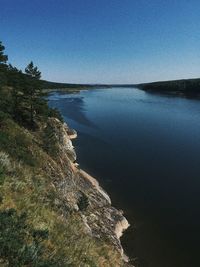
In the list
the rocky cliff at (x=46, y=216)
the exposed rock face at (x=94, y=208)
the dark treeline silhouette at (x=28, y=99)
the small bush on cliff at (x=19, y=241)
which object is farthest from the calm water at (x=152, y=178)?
the small bush on cliff at (x=19, y=241)

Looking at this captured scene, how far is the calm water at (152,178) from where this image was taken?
25.4 meters

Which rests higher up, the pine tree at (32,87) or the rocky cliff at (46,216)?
the pine tree at (32,87)

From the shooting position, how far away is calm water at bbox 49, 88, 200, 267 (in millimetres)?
25422

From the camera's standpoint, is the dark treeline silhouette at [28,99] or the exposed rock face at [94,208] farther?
the dark treeline silhouette at [28,99]

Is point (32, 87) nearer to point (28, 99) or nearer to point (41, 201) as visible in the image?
point (28, 99)

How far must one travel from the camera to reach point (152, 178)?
39.2 meters

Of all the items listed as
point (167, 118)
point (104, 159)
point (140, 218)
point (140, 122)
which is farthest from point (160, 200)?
point (167, 118)

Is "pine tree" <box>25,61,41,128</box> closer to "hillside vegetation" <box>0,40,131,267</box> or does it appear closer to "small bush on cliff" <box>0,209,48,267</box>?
"hillside vegetation" <box>0,40,131,267</box>

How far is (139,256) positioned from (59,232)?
15.0 metres

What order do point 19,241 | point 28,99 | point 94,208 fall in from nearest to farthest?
point 19,241 → point 94,208 → point 28,99

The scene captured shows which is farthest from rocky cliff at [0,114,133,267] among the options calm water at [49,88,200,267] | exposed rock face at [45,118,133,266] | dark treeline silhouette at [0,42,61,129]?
dark treeline silhouette at [0,42,61,129]

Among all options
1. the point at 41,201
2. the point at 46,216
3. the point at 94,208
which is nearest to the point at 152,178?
the point at 94,208

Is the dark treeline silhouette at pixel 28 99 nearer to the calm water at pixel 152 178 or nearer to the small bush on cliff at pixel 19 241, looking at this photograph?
the calm water at pixel 152 178

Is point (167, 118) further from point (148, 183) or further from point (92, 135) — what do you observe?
point (148, 183)
